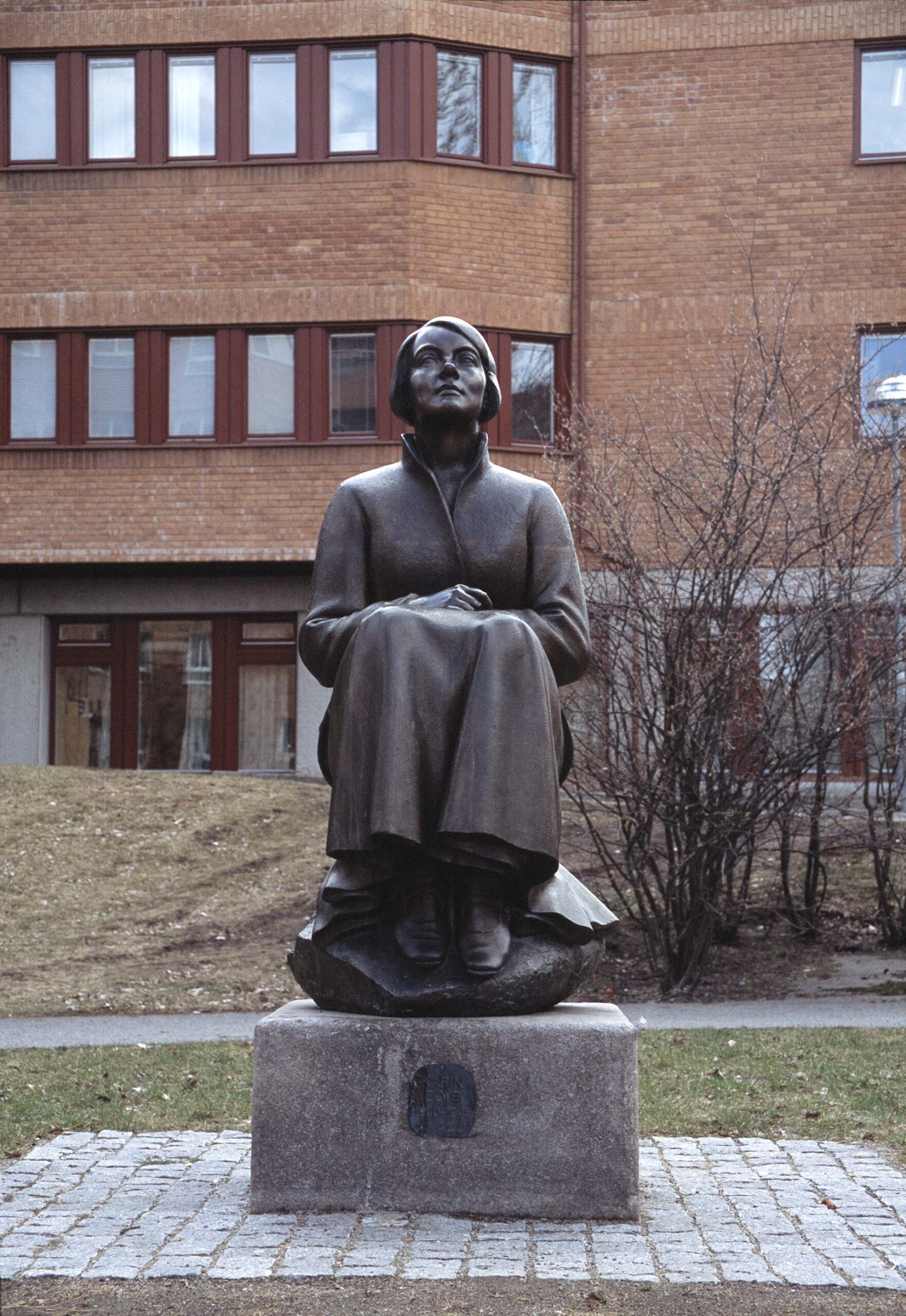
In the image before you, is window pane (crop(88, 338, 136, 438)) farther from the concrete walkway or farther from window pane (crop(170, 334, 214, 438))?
the concrete walkway

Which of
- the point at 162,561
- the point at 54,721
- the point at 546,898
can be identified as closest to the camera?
the point at 546,898

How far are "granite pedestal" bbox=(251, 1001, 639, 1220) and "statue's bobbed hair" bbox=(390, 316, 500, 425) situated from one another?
225cm

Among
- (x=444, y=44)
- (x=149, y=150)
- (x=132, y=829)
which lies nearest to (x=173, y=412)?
(x=149, y=150)

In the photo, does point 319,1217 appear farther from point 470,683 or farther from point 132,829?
point 132,829

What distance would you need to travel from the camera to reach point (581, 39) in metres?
22.8

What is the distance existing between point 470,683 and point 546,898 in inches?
33.0

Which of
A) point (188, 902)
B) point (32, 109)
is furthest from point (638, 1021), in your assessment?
point (32, 109)

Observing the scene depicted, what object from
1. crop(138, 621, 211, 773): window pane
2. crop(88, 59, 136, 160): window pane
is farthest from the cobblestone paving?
crop(88, 59, 136, 160): window pane

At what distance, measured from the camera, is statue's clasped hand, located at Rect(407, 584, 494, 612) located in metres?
5.83

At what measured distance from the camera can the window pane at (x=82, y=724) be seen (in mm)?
24078

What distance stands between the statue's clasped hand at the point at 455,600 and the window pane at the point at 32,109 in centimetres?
1905

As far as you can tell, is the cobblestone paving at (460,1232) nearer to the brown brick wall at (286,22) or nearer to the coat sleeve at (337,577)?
the coat sleeve at (337,577)

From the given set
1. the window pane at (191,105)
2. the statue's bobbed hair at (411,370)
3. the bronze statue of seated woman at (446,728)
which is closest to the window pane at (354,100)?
the window pane at (191,105)

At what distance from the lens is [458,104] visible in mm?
22844
